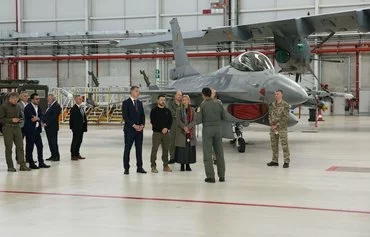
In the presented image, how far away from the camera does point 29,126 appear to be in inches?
397

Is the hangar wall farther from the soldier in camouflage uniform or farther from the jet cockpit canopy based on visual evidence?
the soldier in camouflage uniform

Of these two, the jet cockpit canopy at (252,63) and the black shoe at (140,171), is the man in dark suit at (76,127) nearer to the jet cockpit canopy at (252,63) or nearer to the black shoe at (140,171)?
the black shoe at (140,171)

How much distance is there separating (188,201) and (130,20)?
2943 centimetres

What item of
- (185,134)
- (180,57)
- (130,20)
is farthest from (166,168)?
(130,20)

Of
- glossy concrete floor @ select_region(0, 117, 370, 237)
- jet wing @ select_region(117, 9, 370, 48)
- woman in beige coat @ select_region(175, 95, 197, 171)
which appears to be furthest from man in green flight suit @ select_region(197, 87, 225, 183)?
jet wing @ select_region(117, 9, 370, 48)

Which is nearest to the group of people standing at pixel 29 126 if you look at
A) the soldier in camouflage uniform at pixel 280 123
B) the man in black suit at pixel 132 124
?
the man in black suit at pixel 132 124

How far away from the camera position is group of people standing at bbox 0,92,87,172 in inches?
372

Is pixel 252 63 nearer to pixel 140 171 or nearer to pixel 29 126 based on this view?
pixel 140 171

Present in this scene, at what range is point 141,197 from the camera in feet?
23.1

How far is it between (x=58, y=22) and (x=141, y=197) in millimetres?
30973

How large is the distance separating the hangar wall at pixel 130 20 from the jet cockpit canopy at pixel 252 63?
19.5m

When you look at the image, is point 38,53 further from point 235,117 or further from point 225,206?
point 225,206

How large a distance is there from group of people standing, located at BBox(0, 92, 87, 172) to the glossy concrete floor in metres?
0.46

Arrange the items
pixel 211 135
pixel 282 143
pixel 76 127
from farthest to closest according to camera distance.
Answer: pixel 76 127 < pixel 282 143 < pixel 211 135
